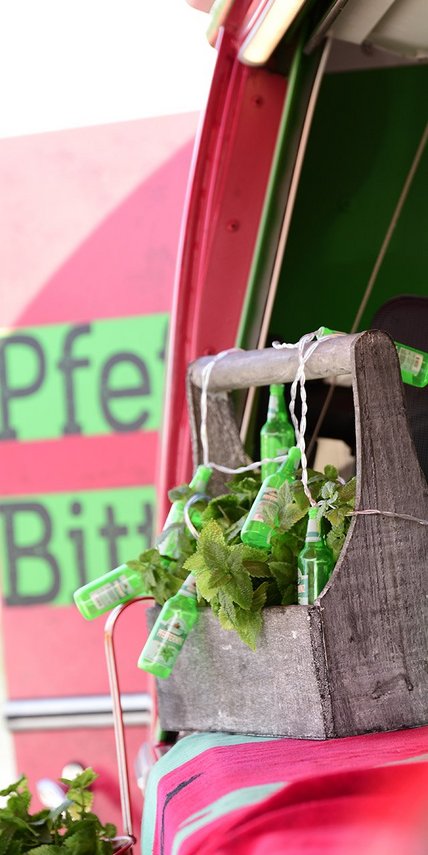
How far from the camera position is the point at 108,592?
147 centimetres

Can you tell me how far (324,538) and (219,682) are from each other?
256mm

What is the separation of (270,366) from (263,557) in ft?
0.99

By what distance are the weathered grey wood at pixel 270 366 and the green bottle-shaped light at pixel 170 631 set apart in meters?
0.32

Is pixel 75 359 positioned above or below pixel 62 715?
above

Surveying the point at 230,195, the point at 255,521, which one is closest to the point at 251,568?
the point at 255,521

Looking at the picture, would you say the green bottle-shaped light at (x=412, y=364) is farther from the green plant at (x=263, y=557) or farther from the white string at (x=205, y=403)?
the white string at (x=205, y=403)

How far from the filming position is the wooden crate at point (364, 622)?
3.99 ft

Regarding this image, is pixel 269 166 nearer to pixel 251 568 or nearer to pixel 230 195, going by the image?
pixel 230 195

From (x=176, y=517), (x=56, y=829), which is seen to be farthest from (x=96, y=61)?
(x=56, y=829)

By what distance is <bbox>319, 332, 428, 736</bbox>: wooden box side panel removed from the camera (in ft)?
4.01

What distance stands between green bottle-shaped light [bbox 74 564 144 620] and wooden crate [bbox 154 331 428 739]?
21cm

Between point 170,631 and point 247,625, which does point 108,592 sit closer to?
point 170,631

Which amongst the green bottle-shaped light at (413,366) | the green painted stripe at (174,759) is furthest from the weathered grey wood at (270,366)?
the green painted stripe at (174,759)

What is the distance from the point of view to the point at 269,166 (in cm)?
208
